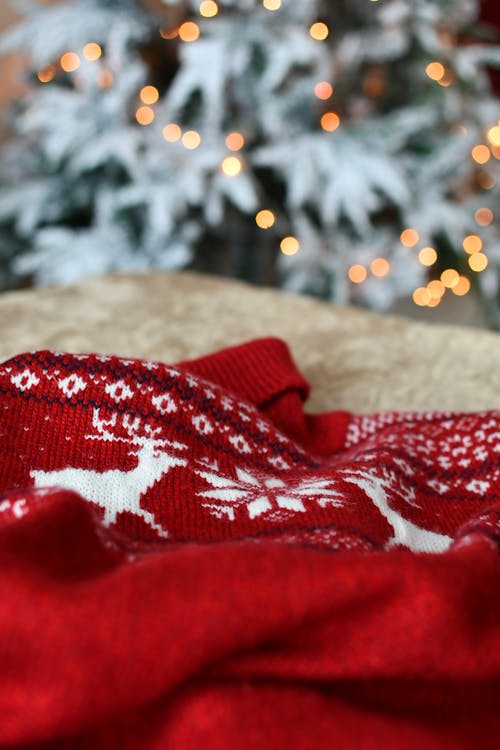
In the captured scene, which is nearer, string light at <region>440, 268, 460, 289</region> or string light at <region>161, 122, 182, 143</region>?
string light at <region>161, 122, 182, 143</region>

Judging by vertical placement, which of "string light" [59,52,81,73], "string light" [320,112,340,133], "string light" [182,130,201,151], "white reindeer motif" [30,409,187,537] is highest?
"string light" [59,52,81,73]

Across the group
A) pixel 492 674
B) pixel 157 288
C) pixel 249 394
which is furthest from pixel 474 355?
pixel 492 674

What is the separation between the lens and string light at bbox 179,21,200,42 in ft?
4.96

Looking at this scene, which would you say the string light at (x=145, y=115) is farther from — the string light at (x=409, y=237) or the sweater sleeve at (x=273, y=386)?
the sweater sleeve at (x=273, y=386)

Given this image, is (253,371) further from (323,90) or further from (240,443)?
(323,90)

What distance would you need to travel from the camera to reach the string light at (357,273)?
67.8 inches

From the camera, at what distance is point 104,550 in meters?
0.38

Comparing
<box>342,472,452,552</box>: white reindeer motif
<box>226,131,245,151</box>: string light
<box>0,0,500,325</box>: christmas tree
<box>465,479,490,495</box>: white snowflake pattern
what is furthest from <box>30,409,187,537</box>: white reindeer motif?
<box>226,131,245,151</box>: string light

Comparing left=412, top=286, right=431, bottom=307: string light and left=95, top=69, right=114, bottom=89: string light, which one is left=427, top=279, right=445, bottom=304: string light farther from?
left=95, top=69, right=114, bottom=89: string light

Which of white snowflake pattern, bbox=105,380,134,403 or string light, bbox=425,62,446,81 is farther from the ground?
string light, bbox=425,62,446,81

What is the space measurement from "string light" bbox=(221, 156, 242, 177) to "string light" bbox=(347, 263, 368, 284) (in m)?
0.37

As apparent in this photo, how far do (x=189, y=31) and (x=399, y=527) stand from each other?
1.30m

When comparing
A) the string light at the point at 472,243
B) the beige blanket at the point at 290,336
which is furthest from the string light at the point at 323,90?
the beige blanket at the point at 290,336

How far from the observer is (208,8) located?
147cm
